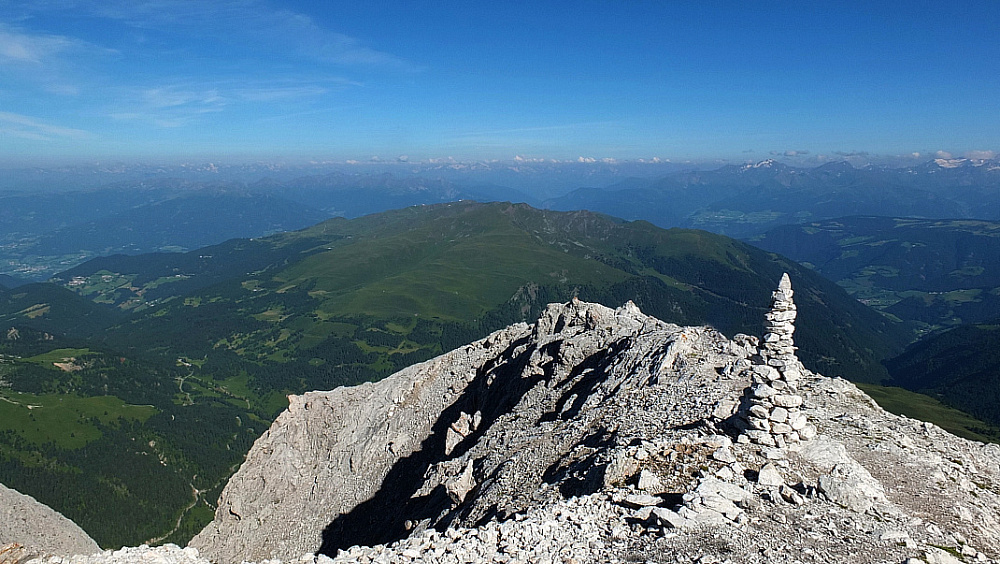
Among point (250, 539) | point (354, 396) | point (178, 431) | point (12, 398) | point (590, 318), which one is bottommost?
point (178, 431)

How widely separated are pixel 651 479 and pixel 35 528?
5601cm

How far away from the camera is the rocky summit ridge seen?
1759 cm

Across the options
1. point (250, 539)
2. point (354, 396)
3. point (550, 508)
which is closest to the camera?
point (550, 508)

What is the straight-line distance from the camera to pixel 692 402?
88.8 feet

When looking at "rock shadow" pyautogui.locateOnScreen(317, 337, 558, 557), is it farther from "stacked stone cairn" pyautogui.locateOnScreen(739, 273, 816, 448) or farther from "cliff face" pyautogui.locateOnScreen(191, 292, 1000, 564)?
"stacked stone cairn" pyautogui.locateOnScreen(739, 273, 816, 448)

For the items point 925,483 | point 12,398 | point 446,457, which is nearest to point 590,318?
point 446,457

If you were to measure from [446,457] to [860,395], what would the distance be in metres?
30.9

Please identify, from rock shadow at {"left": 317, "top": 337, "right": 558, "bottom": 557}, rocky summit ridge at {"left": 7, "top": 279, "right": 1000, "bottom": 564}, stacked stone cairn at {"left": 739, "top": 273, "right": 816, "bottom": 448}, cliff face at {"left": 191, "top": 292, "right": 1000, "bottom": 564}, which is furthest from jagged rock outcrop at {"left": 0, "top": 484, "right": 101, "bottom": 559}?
stacked stone cairn at {"left": 739, "top": 273, "right": 816, "bottom": 448}

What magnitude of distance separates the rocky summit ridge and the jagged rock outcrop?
1063 cm

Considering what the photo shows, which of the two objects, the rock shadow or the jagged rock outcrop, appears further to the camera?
the jagged rock outcrop

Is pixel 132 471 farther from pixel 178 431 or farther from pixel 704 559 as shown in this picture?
pixel 704 559

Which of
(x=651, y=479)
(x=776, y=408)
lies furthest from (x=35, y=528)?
(x=776, y=408)

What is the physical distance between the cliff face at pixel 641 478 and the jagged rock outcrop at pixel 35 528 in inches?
400

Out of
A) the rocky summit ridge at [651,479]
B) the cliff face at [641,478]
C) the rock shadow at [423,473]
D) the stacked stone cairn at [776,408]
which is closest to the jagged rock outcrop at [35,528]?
the cliff face at [641,478]
